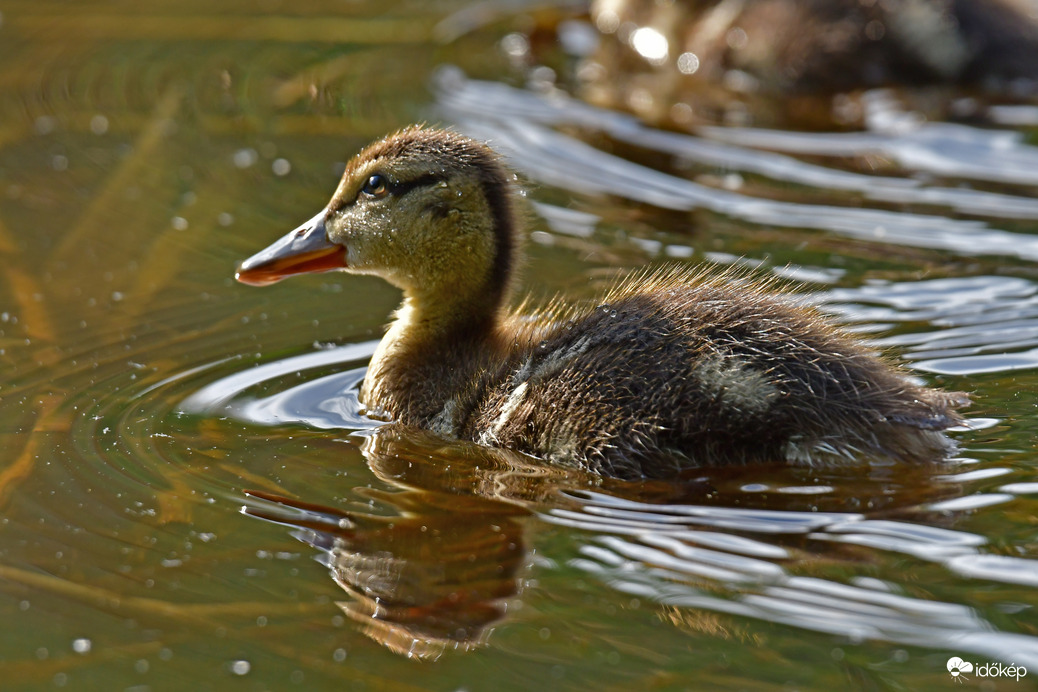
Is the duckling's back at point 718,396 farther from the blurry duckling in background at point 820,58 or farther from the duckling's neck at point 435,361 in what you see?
the blurry duckling in background at point 820,58

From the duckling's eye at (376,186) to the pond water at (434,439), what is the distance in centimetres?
68

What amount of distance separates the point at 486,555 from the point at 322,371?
160 centimetres

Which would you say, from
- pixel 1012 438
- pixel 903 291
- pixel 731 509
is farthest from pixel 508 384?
pixel 903 291

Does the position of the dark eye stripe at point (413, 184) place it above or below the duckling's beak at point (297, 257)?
above

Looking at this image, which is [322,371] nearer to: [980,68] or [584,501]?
[584,501]

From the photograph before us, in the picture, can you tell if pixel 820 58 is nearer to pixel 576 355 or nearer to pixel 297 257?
pixel 297 257

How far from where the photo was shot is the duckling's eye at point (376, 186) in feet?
15.9

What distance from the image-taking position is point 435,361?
4.79 meters

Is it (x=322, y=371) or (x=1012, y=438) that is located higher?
(x=1012, y=438)

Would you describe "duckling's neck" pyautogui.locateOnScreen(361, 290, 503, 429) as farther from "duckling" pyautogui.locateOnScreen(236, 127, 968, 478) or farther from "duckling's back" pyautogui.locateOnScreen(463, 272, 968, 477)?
"duckling's back" pyautogui.locateOnScreen(463, 272, 968, 477)

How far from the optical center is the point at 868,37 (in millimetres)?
8008

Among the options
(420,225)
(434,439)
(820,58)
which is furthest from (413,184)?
(820,58)

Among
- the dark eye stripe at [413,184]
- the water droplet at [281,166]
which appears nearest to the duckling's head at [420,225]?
the dark eye stripe at [413,184]

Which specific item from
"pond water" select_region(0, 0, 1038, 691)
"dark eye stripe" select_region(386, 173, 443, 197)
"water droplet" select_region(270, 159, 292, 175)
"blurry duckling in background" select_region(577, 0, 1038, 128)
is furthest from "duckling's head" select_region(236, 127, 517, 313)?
"blurry duckling in background" select_region(577, 0, 1038, 128)
